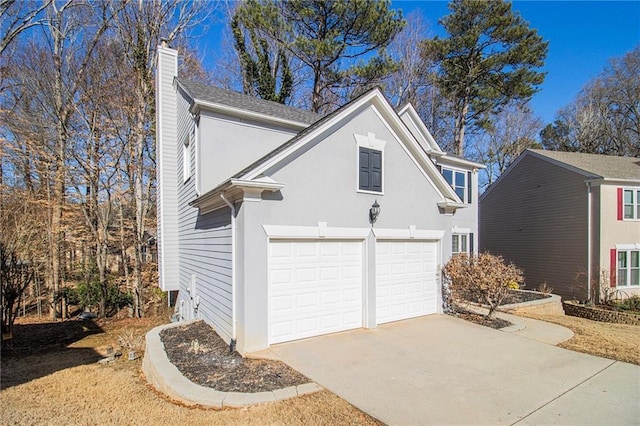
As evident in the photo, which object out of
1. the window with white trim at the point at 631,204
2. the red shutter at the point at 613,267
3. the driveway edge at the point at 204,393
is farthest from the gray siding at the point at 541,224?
the driveway edge at the point at 204,393

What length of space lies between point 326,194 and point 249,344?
11.5 ft

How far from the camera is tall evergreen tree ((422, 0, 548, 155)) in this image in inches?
771

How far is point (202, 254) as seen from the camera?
9023 mm

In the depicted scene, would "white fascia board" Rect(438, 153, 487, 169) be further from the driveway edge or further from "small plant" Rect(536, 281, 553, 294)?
the driveway edge

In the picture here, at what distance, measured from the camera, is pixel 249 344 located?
6336mm

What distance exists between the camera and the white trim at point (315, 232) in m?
6.76

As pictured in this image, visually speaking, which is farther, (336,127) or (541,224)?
(541,224)

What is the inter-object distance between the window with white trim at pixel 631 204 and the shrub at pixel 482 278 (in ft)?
37.4

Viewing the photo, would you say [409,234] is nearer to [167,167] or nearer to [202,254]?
[202,254]

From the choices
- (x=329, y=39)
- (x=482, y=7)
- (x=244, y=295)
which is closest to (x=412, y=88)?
(x=482, y=7)

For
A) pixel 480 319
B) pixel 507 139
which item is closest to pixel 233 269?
pixel 480 319

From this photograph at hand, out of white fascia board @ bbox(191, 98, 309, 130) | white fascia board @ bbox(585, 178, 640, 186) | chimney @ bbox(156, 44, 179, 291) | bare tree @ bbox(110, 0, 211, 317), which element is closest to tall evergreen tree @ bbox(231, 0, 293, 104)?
bare tree @ bbox(110, 0, 211, 317)

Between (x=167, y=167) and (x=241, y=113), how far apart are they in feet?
15.5

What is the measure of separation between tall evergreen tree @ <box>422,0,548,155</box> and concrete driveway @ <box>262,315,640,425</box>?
59.7 feet
